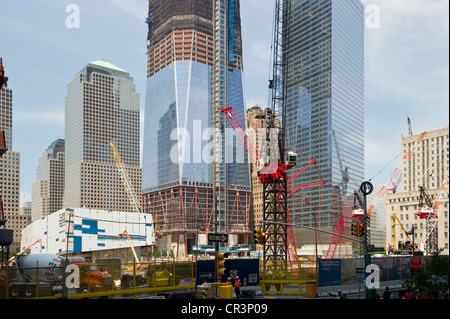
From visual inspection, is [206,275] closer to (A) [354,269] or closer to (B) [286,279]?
(B) [286,279]

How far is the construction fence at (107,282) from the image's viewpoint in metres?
29.3

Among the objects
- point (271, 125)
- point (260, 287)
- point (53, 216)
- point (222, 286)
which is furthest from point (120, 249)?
point (222, 286)

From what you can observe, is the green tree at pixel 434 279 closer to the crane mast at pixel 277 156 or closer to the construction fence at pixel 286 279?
the construction fence at pixel 286 279

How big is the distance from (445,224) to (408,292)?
18002cm

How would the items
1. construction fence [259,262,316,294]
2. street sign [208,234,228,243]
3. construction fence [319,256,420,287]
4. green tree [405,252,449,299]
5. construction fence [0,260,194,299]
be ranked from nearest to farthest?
1. street sign [208,234,228,243]
2. green tree [405,252,449,299]
3. construction fence [0,260,194,299]
4. construction fence [259,262,316,294]
5. construction fence [319,256,420,287]

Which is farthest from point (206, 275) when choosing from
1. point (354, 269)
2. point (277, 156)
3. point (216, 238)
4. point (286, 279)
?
point (277, 156)

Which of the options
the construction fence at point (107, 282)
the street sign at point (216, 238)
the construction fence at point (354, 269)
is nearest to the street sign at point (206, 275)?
the construction fence at point (107, 282)

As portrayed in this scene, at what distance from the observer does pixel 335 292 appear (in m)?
42.8

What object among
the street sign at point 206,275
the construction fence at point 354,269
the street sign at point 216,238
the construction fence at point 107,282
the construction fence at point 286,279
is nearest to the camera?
the street sign at point 216,238

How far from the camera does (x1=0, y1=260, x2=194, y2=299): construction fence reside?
2933 centimetres

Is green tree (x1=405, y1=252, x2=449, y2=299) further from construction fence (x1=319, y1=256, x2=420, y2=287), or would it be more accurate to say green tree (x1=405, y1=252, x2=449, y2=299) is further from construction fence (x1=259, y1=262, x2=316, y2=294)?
construction fence (x1=259, y1=262, x2=316, y2=294)

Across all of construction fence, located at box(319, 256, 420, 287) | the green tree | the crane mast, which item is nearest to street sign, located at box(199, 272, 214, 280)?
construction fence, located at box(319, 256, 420, 287)

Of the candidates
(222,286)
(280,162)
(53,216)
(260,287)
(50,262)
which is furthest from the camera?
(53,216)
